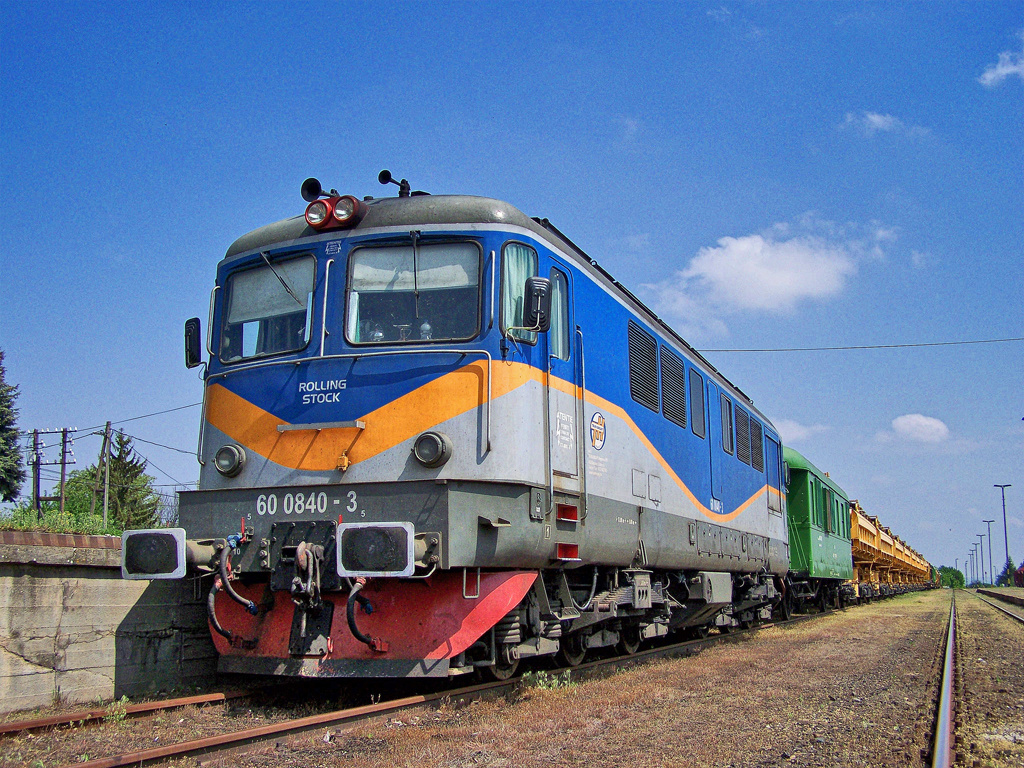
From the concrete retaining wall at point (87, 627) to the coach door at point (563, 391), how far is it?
3141mm

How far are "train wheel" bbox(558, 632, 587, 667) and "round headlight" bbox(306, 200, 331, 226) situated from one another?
4.60 meters

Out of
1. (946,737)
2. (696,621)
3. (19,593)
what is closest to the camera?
(946,737)

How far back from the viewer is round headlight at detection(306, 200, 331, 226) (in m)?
7.28

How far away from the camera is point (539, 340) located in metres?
7.20

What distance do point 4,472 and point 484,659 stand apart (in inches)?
1491

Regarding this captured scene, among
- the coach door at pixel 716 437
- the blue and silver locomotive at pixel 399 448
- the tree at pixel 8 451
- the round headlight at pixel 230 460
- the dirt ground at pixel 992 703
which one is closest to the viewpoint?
the dirt ground at pixel 992 703

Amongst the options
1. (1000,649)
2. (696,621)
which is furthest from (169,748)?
(1000,649)

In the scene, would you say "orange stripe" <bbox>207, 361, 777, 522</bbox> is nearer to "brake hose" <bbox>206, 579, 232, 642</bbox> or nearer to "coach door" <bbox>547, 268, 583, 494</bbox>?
"coach door" <bbox>547, 268, 583, 494</bbox>

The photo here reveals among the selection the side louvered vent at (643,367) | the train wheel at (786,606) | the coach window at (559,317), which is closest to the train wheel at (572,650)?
the side louvered vent at (643,367)

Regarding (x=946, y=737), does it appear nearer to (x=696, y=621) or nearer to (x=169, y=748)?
(x=169, y=748)

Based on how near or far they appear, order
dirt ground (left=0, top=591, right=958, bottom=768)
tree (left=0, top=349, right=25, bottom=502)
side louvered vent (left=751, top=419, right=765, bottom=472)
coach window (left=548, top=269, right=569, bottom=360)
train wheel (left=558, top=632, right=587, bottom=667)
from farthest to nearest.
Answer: tree (left=0, top=349, right=25, bottom=502) → side louvered vent (left=751, top=419, right=765, bottom=472) → train wheel (left=558, top=632, right=587, bottom=667) → coach window (left=548, top=269, right=569, bottom=360) → dirt ground (left=0, top=591, right=958, bottom=768)

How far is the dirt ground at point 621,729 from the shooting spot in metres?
5.11

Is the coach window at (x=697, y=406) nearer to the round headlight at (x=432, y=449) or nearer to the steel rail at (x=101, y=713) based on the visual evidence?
the round headlight at (x=432, y=449)

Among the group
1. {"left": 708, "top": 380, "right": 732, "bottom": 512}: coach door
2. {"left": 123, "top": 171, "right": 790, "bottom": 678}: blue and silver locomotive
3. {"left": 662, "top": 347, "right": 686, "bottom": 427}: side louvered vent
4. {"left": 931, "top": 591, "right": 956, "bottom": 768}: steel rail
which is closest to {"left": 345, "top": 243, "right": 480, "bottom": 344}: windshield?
{"left": 123, "top": 171, "right": 790, "bottom": 678}: blue and silver locomotive
